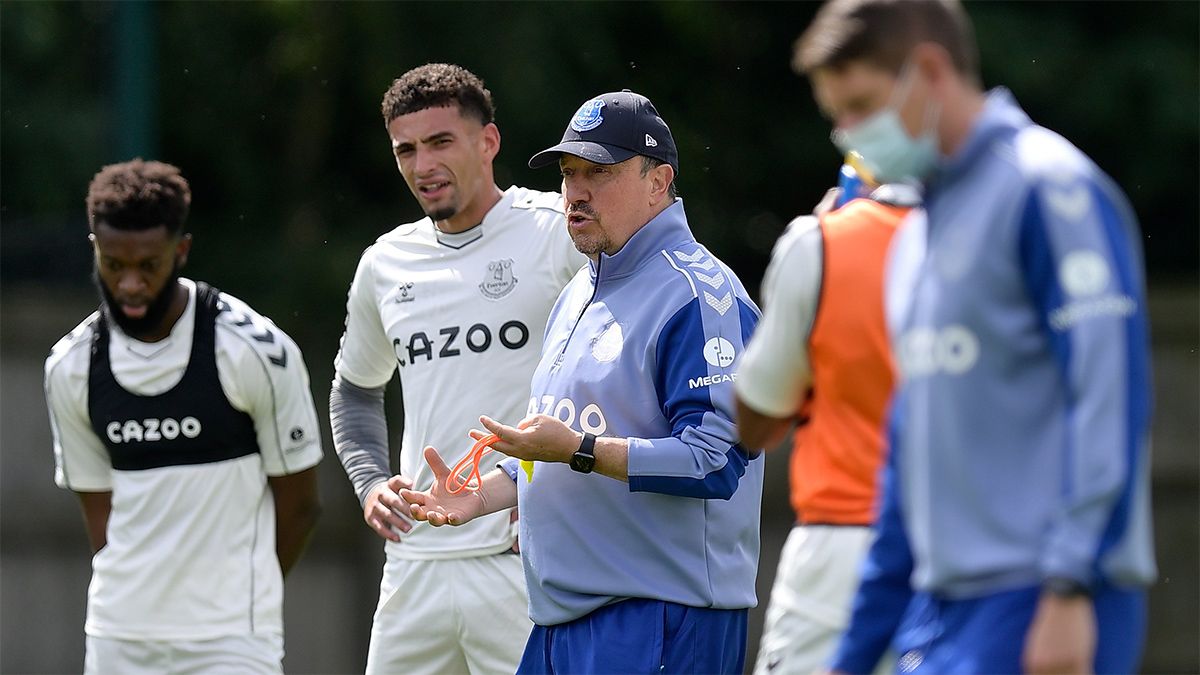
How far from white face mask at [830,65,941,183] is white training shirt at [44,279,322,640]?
3.04 metres

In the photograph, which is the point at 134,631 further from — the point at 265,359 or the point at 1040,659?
the point at 1040,659

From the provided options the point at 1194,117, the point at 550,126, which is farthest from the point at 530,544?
the point at 1194,117

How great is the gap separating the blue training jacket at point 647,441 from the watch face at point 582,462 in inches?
4.7

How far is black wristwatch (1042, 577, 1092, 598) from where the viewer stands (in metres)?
2.63

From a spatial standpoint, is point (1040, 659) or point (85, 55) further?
point (85, 55)

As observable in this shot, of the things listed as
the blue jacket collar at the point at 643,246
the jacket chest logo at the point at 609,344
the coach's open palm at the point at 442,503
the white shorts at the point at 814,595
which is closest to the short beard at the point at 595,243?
the blue jacket collar at the point at 643,246

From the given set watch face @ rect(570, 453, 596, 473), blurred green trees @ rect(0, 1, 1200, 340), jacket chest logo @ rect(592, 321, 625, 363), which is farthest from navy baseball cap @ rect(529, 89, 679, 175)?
blurred green trees @ rect(0, 1, 1200, 340)

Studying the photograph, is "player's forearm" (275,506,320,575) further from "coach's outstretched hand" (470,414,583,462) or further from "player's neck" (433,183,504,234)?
"coach's outstretched hand" (470,414,583,462)

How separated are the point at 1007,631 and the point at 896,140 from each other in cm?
84

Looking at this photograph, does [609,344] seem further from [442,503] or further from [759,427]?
[759,427]

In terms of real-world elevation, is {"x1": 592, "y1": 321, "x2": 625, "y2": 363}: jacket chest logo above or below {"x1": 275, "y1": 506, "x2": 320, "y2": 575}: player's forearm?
above

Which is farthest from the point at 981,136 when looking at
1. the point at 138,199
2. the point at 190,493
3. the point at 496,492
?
the point at 138,199

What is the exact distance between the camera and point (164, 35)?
10.7 metres

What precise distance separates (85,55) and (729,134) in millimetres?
4133
